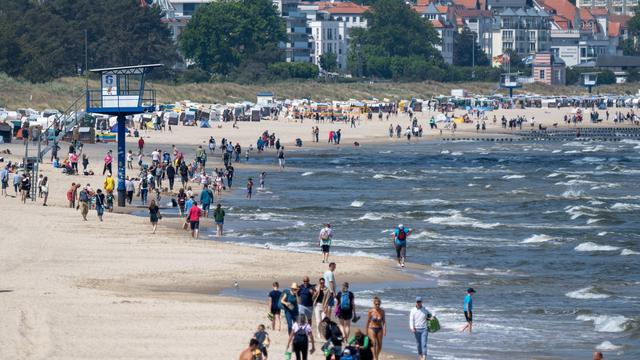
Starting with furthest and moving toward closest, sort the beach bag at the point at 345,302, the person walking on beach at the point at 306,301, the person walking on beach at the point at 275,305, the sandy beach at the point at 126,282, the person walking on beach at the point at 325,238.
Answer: the person walking on beach at the point at 325,238 → the person walking on beach at the point at 275,305 → the person walking on beach at the point at 306,301 → the beach bag at the point at 345,302 → the sandy beach at the point at 126,282

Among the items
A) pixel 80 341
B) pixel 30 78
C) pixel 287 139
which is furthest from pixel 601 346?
pixel 30 78

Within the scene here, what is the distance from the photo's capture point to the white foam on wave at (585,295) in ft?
116

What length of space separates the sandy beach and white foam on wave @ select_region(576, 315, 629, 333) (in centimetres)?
606

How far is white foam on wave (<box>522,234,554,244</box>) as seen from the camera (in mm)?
46906

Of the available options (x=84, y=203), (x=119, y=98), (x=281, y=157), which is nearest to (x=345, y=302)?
(x=84, y=203)

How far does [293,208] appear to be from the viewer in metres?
55.8

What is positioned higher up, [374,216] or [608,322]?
[374,216]

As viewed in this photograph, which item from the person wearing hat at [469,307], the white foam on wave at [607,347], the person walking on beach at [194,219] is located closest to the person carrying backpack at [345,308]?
the person wearing hat at [469,307]

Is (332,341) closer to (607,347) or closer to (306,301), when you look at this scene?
(306,301)

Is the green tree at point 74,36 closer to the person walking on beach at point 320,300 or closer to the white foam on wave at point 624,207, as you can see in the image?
the white foam on wave at point 624,207

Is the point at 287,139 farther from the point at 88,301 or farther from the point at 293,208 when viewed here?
the point at 88,301

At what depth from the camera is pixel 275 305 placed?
28016 mm

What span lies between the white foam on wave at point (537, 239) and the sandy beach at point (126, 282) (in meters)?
8.18

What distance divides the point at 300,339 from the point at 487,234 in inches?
993
